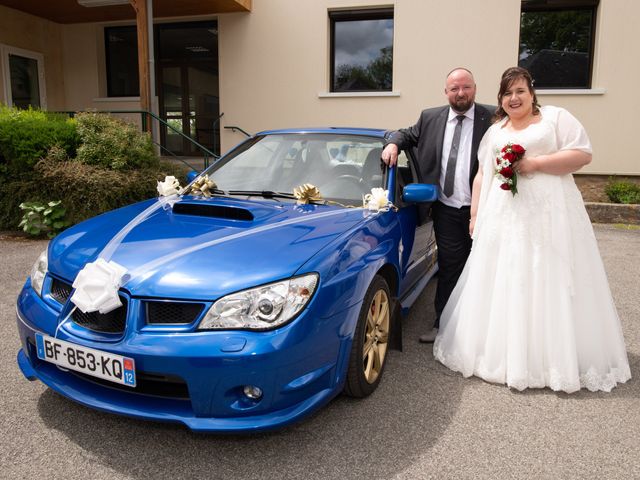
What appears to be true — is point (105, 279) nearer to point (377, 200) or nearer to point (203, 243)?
point (203, 243)

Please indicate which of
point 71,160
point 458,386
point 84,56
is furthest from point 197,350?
point 84,56

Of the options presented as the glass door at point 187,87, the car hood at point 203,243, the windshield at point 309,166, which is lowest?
the car hood at point 203,243

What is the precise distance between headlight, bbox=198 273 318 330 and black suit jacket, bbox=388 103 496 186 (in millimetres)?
1862

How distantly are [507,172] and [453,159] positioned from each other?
→ 2.26 feet

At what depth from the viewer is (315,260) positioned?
7.95ft

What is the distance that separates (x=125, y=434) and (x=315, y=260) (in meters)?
1.22

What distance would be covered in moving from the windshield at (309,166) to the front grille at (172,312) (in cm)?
147

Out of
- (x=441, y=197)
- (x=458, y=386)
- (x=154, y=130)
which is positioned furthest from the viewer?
(x=154, y=130)

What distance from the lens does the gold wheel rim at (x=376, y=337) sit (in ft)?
9.60

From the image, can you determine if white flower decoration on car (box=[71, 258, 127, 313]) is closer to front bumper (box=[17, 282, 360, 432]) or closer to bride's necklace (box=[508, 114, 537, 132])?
front bumper (box=[17, 282, 360, 432])

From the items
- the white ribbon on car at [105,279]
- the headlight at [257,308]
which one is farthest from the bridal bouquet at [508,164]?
the white ribbon on car at [105,279]

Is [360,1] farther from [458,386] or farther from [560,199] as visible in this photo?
[458,386]

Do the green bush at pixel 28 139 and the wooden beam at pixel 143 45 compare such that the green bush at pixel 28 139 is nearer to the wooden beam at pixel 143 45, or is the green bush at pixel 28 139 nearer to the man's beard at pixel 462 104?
the wooden beam at pixel 143 45

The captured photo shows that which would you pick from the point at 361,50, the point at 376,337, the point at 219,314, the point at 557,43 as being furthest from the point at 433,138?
the point at 557,43
